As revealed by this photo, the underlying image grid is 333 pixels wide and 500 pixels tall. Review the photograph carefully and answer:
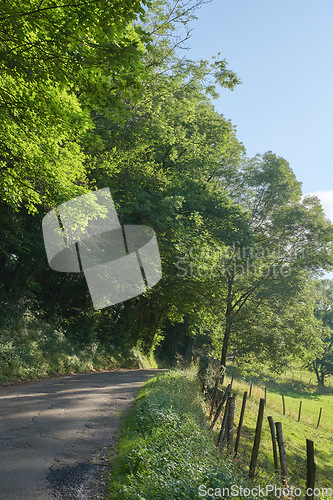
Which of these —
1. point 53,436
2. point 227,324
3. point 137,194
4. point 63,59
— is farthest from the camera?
point 227,324

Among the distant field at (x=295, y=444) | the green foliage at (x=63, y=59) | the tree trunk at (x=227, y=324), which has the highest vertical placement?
the green foliage at (x=63, y=59)

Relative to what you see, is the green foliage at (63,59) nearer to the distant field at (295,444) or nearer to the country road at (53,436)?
the country road at (53,436)

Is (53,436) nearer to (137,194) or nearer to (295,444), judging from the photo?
(137,194)

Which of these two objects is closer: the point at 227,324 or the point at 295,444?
the point at 295,444

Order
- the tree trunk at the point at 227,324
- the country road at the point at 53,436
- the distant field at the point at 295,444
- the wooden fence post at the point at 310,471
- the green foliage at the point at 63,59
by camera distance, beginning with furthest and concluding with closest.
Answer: the tree trunk at the point at 227,324
the distant field at the point at 295,444
the wooden fence post at the point at 310,471
the green foliage at the point at 63,59
the country road at the point at 53,436

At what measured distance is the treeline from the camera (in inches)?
201

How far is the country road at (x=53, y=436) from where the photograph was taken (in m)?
4.02

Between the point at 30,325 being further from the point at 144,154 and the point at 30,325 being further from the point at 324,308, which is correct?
the point at 324,308

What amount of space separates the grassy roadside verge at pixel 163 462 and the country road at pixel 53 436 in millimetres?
442

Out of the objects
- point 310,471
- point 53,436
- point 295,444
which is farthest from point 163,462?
point 295,444

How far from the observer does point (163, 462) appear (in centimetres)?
475

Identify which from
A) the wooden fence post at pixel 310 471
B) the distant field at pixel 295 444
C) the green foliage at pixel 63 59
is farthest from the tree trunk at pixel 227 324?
the green foliage at pixel 63 59

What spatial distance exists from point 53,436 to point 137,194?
10.9 meters

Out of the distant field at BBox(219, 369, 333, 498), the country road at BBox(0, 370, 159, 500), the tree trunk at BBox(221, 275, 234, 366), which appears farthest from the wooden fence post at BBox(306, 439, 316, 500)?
the tree trunk at BBox(221, 275, 234, 366)
